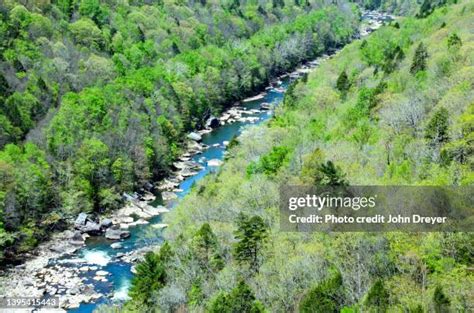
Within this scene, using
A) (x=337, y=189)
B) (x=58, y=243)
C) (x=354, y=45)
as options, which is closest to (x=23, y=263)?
(x=58, y=243)

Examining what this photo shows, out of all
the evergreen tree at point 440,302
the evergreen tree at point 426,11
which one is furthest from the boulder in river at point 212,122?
the evergreen tree at point 440,302

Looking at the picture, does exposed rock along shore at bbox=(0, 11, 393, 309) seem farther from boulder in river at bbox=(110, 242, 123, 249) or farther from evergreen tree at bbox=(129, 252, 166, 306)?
evergreen tree at bbox=(129, 252, 166, 306)

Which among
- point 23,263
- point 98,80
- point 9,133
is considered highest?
point 98,80

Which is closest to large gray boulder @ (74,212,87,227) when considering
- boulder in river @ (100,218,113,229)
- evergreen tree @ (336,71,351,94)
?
boulder in river @ (100,218,113,229)

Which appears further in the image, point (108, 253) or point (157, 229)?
point (157, 229)

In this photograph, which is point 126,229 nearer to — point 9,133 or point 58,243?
point 58,243

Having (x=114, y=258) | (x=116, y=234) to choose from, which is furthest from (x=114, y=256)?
(x=116, y=234)

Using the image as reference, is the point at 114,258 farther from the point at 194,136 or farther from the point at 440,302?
the point at 440,302
